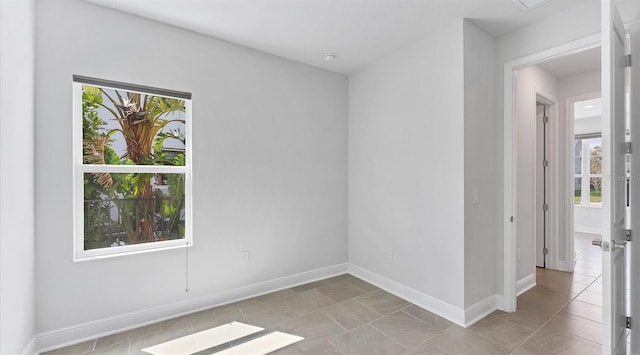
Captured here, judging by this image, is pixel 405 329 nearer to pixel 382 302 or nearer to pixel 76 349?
pixel 382 302

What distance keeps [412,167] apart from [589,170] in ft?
20.9

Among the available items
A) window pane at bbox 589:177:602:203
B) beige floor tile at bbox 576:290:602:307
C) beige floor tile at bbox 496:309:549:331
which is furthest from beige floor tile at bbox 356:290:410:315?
window pane at bbox 589:177:602:203

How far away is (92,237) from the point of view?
2.40m

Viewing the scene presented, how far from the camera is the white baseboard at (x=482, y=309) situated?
255cm

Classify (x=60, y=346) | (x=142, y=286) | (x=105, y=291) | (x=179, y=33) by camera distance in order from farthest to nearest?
1. (x=179, y=33)
2. (x=142, y=286)
3. (x=105, y=291)
4. (x=60, y=346)

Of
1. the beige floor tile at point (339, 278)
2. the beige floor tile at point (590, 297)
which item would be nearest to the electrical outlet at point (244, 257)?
the beige floor tile at point (339, 278)

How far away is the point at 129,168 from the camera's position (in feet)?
8.22

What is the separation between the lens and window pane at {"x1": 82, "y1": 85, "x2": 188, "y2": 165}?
2.41 m
